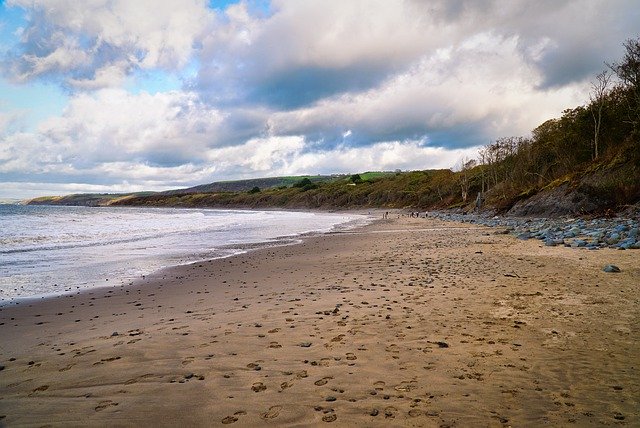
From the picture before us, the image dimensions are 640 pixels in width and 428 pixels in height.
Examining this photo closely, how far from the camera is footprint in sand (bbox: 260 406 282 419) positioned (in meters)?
3.88

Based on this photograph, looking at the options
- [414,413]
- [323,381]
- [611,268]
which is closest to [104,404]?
[323,381]

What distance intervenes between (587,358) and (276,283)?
7.63 m

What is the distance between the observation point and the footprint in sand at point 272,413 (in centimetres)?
388

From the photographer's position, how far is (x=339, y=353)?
5469mm

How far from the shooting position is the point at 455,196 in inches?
2859

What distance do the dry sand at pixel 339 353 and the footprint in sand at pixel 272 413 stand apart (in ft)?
0.06

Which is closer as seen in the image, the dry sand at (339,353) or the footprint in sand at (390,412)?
the footprint in sand at (390,412)

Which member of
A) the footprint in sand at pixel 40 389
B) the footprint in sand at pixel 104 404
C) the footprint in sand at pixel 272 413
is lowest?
the footprint in sand at pixel 272 413

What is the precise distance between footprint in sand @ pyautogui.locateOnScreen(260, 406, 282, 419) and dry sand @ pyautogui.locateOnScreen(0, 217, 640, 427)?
19 millimetres

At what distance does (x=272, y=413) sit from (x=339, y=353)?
170cm

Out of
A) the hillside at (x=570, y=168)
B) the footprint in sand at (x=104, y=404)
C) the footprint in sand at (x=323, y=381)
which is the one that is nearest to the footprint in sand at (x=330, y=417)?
the footprint in sand at (x=323, y=381)

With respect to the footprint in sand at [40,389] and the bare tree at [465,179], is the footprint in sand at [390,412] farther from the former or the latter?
the bare tree at [465,179]

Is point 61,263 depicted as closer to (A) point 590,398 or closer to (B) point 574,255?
(A) point 590,398

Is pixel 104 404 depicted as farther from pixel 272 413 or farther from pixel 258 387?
pixel 272 413
